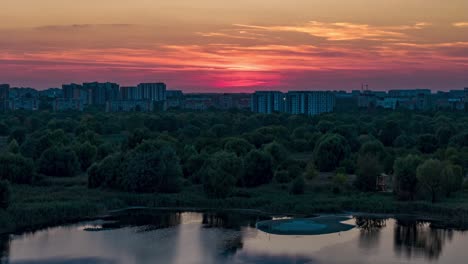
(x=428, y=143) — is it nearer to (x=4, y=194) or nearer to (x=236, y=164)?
(x=236, y=164)

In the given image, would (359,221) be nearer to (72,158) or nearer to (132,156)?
(132,156)

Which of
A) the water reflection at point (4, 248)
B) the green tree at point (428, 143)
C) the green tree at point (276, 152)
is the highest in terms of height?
the green tree at point (428, 143)

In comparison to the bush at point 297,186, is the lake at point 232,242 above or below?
below

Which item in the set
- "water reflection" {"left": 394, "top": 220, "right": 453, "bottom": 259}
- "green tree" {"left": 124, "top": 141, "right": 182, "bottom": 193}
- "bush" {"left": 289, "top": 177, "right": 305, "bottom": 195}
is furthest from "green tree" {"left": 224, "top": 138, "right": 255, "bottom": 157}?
"water reflection" {"left": 394, "top": 220, "right": 453, "bottom": 259}

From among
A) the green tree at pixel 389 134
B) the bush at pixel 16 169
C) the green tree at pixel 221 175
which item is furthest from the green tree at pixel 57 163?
the green tree at pixel 389 134

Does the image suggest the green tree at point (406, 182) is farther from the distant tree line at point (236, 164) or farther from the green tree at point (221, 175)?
the green tree at point (221, 175)

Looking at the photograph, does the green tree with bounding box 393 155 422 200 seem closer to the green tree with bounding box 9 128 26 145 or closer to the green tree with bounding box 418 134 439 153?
the green tree with bounding box 418 134 439 153
